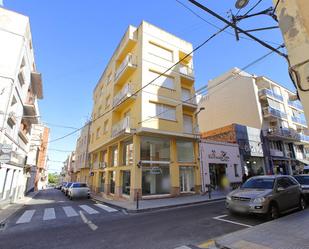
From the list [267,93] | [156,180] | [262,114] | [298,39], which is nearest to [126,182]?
[156,180]

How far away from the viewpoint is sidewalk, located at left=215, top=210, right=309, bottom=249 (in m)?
4.21

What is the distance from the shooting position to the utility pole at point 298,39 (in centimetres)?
331

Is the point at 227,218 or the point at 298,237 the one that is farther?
the point at 227,218

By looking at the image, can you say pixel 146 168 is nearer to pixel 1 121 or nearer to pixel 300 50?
pixel 1 121

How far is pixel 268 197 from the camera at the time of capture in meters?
6.73

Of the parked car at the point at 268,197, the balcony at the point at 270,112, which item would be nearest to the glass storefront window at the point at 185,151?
the parked car at the point at 268,197

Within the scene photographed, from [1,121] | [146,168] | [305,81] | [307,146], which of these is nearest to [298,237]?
[305,81]

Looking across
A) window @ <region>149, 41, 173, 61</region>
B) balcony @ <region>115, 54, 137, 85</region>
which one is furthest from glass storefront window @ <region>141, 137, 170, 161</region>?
window @ <region>149, 41, 173, 61</region>

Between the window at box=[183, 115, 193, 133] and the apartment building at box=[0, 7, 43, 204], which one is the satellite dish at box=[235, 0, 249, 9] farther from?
the window at box=[183, 115, 193, 133]

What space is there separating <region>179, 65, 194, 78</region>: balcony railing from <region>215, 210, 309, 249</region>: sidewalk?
48.7ft

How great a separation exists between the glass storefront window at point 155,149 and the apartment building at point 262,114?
15543 millimetres

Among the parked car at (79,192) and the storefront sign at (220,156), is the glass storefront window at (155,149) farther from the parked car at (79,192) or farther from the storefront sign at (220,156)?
the parked car at (79,192)

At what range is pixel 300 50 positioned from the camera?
11.3 feet

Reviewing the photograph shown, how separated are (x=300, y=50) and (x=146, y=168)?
41.0ft
